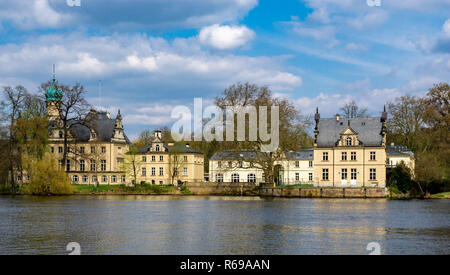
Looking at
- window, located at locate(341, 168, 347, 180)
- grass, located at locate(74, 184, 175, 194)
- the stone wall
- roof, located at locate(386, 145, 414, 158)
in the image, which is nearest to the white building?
window, located at locate(341, 168, 347, 180)

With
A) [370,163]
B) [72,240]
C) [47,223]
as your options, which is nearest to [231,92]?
[370,163]

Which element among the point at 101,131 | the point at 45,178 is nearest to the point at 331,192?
the point at 45,178

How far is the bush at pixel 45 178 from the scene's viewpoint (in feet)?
199

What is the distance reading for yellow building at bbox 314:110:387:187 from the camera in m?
67.4

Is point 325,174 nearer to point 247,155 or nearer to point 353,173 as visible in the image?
point 353,173

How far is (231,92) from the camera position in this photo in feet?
207

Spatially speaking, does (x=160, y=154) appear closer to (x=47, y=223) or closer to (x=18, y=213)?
(x=18, y=213)

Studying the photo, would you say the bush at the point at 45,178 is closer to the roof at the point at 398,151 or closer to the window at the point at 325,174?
the window at the point at 325,174

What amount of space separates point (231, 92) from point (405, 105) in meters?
28.0

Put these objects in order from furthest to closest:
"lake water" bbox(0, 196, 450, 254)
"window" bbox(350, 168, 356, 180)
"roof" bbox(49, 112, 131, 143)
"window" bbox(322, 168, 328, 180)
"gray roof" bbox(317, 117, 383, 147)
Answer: "roof" bbox(49, 112, 131, 143)
"window" bbox(322, 168, 328, 180)
"window" bbox(350, 168, 356, 180)
"gray roof" bbox(317, 117, 383, 147)
"lake water" bbox(0, 196, 450, 254)

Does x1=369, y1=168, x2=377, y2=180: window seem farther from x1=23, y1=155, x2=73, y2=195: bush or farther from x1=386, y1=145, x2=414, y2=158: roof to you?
x1=23, y1=155, x2=73, y2=195: bush

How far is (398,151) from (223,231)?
5285cm

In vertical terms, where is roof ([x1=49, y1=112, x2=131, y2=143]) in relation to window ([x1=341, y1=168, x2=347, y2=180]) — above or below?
above

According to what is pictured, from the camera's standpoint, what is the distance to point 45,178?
6109cm
